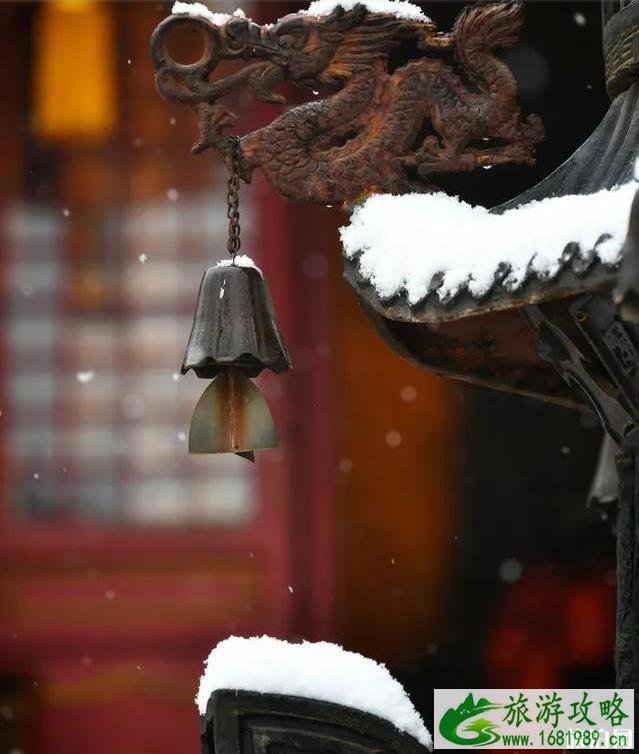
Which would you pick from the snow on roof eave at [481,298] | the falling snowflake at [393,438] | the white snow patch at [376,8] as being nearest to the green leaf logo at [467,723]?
the snow on roof eave at [481,298]

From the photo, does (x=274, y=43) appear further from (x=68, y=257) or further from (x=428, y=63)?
(x=68, y=257)

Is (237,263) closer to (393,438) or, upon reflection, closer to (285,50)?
(285,50)

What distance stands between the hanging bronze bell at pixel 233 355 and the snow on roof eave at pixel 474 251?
10.6 inches

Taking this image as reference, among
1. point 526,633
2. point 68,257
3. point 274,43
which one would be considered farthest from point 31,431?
point 274,43

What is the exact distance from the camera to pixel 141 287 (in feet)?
20.1

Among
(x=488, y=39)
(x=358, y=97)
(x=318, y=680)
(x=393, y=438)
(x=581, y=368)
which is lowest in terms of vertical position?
(x=318, y=680)

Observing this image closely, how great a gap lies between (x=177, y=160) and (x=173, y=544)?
205 cm

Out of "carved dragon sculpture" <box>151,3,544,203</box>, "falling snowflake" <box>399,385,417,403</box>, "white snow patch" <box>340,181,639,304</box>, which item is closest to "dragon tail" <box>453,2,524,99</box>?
"carved dragon sculpture" <box>151,3,544,203</box>

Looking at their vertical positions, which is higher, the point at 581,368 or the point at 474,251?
the point at 474,251

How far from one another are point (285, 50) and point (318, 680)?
130cm

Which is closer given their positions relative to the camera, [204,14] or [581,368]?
[581,368]

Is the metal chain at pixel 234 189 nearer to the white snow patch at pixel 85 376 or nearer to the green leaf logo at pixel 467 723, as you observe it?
the green leaf logo at pixel 467 723

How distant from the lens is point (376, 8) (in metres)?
2.41

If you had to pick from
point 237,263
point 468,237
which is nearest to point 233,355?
point 237,263
